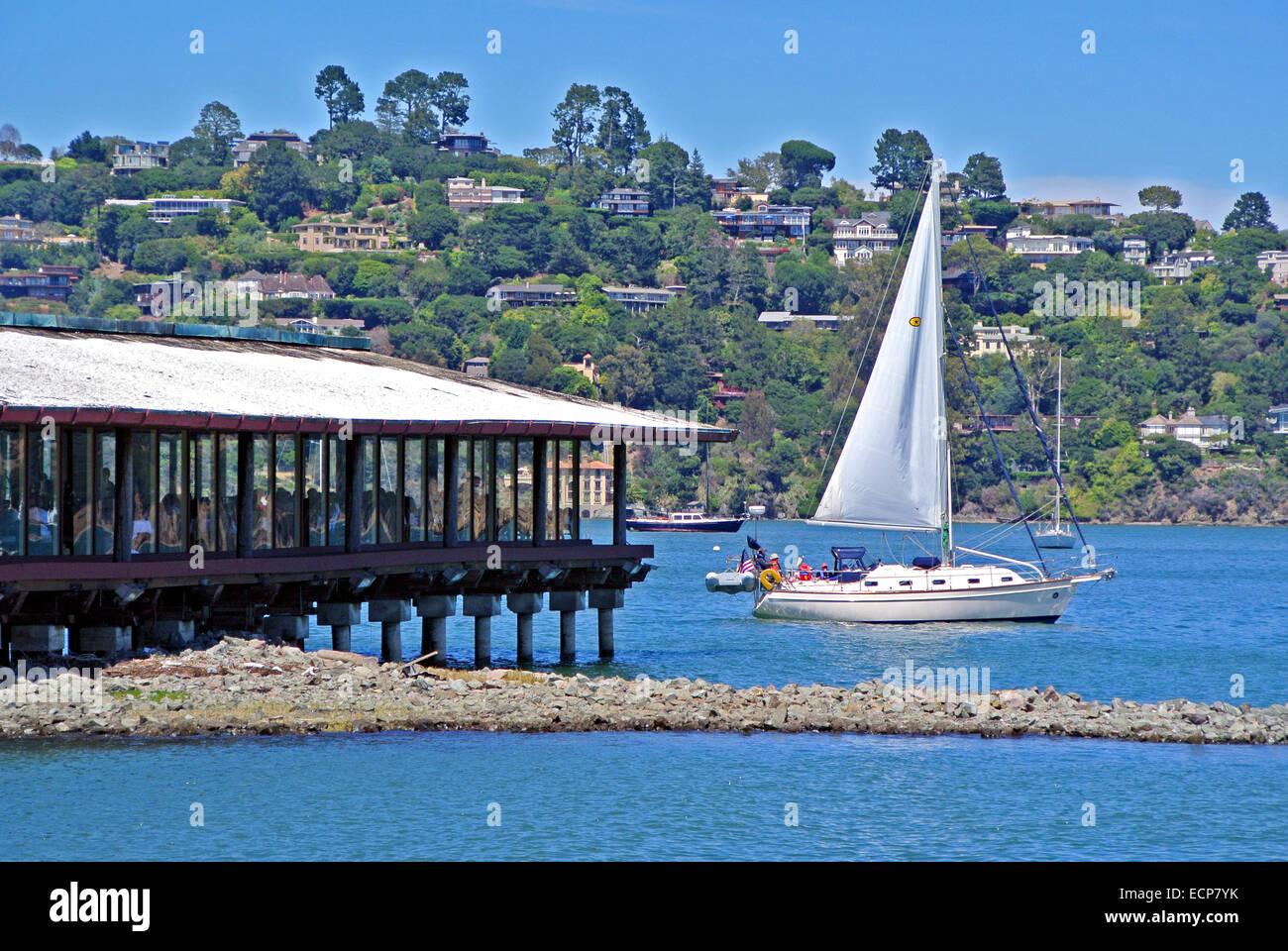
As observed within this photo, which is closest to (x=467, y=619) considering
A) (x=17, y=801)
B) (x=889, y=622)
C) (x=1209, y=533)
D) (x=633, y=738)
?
(x=889, y=622)

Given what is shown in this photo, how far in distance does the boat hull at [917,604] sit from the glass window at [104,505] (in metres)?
30.0

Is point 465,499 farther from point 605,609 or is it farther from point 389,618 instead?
point 605,609

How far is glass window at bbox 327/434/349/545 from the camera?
3244cm

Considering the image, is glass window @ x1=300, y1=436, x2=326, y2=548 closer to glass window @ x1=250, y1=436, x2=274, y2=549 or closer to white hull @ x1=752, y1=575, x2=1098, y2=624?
glass window @ x1=250, y1=436, x2=274, y2=549

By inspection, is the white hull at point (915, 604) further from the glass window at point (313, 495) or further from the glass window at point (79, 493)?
the glass window at point (79, 493)

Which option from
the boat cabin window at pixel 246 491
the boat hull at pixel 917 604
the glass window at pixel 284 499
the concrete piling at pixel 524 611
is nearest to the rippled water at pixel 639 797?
the boat cabin window at pixel 246 491

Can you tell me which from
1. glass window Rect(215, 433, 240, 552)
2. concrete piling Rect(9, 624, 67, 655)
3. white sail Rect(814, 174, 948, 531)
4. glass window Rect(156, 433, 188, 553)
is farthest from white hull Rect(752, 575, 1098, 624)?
concrete piling Rect(9, 624, 67, 655)

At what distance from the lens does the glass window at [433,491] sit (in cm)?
3472

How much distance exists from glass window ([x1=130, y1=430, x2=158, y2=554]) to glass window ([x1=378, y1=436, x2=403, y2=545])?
5.49 m

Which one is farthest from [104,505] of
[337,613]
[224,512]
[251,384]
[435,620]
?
[435,620]

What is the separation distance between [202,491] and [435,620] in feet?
23.4

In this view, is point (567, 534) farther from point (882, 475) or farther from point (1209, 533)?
point (1209, 533)
